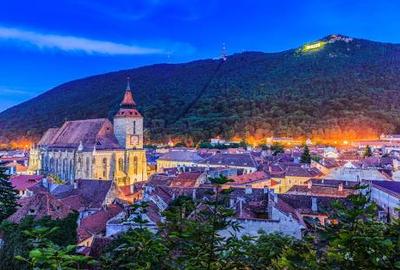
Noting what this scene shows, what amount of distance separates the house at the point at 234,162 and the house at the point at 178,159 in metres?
5.25

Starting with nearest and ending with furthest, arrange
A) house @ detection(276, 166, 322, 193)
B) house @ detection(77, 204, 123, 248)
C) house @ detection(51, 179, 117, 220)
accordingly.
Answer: house @ detection(77, 204, 123, 248) → house @ detection(51, 179, 117, 220) → house @ detection(276, 166, 322, 193)

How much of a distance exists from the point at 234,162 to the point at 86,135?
2699 cm

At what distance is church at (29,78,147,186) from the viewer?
69.2 meters

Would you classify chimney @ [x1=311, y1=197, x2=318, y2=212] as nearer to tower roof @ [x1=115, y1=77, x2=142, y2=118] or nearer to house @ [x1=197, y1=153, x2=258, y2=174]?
house @ [x1=197, y1=153, x2=258, y2=174]

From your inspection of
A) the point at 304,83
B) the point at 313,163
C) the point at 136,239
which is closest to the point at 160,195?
the point at 136,239

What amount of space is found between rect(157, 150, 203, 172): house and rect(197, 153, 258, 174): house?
17.2 feet

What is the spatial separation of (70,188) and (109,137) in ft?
96.7

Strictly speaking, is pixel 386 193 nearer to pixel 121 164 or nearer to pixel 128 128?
pixel 121 164

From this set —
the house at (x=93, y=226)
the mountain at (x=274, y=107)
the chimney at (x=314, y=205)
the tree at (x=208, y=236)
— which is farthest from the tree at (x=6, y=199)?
the mountain at (x=274, y=107)

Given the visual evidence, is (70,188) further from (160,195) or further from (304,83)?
(304,83)

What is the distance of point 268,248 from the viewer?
825 cm

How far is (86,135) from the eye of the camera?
2923 inches

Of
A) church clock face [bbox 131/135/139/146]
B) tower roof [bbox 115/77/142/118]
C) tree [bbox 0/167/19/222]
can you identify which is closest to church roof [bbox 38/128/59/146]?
tower roof [bbox 115/77/142/118]

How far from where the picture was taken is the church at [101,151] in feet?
227
